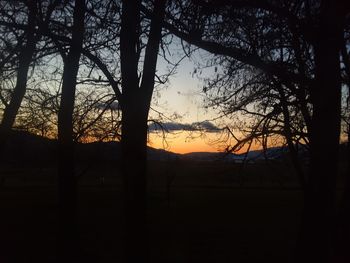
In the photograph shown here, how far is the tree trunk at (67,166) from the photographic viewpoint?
931 cm

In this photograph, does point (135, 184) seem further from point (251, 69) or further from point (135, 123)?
point (251, 69)

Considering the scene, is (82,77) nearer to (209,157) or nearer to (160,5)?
(209,157)

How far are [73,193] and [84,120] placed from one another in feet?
6.18

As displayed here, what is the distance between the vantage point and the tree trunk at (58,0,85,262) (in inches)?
367

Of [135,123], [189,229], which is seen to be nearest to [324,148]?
[135,123]

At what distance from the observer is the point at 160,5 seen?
6176 millimetres

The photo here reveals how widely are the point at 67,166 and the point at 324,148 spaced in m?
5.92

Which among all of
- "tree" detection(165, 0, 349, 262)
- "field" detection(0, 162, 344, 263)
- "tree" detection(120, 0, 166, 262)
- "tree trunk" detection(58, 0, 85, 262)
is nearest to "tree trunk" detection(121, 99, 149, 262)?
"tree" detection(120, 0, 166, 262)

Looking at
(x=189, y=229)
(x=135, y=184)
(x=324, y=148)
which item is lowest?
(x=189, y=229)

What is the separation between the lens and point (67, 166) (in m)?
9.59

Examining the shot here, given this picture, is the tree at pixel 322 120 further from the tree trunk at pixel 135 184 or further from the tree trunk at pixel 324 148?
the tree trunk at pixel 135 184

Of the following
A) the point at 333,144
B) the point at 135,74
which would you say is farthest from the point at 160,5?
the point at 333,144

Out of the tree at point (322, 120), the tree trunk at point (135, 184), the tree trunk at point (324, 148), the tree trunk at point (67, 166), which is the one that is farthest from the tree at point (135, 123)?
the tree trunk at point (67, 166)

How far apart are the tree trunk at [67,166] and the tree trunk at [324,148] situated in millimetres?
5343
